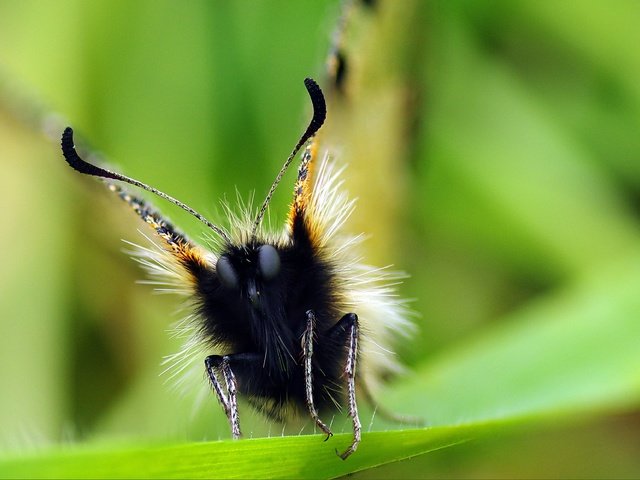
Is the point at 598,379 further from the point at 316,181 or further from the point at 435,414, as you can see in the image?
the point at 316,181

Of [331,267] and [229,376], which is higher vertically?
[331,267]

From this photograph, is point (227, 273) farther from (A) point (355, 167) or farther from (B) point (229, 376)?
(A) point (355, 167)

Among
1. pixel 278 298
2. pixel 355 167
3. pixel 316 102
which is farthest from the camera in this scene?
pixel 355 167

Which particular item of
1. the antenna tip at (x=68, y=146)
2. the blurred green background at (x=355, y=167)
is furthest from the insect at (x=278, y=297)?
the blurred green background at (x=355, y=167)

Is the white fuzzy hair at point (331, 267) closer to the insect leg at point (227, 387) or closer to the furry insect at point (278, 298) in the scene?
the furry insect at point (278, 298)

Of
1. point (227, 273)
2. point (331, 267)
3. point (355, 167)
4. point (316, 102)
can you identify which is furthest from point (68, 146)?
point (355, 167)

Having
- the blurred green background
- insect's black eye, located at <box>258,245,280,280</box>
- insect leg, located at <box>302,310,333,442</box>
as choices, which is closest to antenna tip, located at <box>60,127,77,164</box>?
insect's black eye, located at <box>258,245,280,280</box>

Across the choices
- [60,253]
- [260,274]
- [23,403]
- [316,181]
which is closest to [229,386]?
[260,274]
